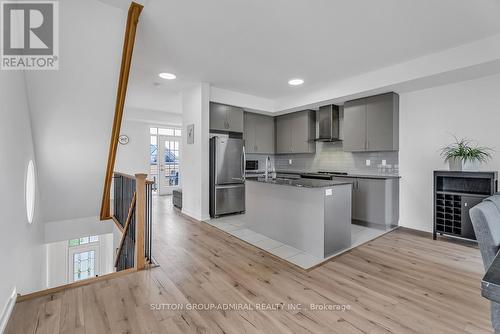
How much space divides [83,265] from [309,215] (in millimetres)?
6701

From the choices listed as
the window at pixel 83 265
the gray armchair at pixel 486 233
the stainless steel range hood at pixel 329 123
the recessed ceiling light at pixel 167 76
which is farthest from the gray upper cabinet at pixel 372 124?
the window at pixel 83 265

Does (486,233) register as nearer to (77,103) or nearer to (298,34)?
(298,34)

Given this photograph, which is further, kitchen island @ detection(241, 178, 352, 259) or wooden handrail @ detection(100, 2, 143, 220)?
kitchen island @ detection(241, 178, 352, 259)

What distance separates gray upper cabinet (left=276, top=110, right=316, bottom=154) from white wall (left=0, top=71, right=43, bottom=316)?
4762 mm

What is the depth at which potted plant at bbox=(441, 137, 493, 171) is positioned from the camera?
10.5ft

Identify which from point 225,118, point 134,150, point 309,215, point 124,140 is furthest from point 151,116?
point 309,215

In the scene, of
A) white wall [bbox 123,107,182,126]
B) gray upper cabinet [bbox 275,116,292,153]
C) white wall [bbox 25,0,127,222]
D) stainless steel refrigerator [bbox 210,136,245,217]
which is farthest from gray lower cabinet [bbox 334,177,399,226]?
white wall [bbox 123,107,182,126]

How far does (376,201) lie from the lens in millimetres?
4031

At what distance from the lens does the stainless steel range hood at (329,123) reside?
4988 millimetres

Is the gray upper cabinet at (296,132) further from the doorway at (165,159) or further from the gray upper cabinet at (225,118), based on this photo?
the doorway at (165,159)

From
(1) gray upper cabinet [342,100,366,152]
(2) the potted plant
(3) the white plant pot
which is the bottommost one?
(3) the white plant pot

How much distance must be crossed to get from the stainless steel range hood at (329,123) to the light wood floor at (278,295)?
2.60 m

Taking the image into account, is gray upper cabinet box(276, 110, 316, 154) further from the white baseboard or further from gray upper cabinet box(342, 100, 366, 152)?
the white baseboard

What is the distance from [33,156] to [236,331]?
3.41m
